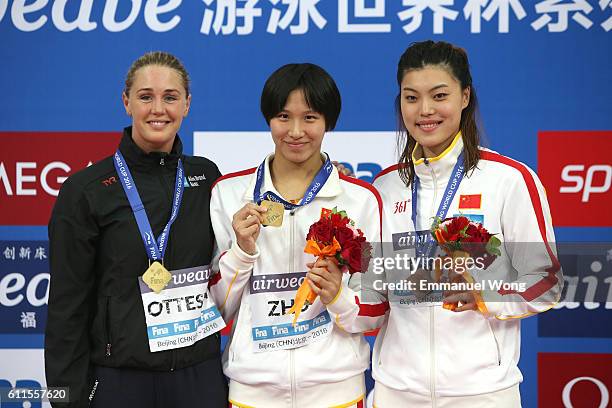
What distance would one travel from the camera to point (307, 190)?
7.77 feet

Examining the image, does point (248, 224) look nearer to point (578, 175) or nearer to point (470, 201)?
point (470, 201)

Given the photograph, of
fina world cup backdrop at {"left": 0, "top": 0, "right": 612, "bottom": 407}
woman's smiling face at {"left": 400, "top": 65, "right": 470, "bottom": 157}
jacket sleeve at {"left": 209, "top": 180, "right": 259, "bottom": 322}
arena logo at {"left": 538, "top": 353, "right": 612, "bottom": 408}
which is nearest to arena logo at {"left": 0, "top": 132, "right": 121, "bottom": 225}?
fina world cup backdrop at {"left": 0, "top": 0, "right": 612, "bottom": 407}

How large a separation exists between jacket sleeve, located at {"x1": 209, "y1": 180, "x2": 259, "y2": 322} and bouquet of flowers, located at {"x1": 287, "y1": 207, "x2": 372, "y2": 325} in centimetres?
24

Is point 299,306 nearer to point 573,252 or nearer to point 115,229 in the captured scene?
point 115,229

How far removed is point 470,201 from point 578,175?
62.1 inches

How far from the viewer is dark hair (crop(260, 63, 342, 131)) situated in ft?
7.59

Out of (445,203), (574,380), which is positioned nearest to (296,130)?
(445,203)

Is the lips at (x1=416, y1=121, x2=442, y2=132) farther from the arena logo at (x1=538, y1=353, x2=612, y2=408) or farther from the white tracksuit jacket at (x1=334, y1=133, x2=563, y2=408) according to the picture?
the arena logo at (x1=538, y1=353, x2=612, y2=408)

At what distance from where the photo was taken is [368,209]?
2.38 meters

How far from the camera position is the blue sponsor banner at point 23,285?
385cm

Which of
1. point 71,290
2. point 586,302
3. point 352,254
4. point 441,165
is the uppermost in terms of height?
point 441,165

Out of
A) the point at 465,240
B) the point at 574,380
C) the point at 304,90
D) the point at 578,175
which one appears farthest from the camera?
the point at 574,380

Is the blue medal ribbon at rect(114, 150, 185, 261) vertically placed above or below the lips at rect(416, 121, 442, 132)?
below

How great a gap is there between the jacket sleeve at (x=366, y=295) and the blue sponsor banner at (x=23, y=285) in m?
2.07
